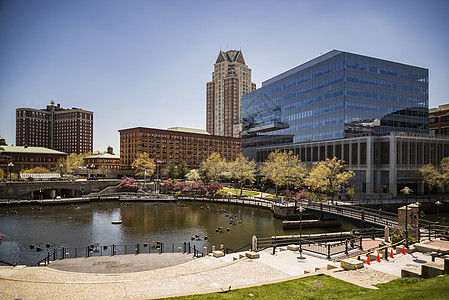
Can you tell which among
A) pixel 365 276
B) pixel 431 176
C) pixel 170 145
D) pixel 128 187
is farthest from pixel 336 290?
pixel 170 145

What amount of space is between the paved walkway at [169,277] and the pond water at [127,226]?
1116cm

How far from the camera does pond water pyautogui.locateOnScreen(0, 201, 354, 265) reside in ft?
128

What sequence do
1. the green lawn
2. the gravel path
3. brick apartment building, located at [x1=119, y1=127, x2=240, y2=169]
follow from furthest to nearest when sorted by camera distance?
brick apartment building, located at [x1=119, y1=127, x2=240, y2=169] → the gravel path → the green lawn

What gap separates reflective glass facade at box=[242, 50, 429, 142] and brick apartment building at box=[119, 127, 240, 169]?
214 feet

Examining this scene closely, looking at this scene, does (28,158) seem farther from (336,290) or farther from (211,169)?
(336,290)

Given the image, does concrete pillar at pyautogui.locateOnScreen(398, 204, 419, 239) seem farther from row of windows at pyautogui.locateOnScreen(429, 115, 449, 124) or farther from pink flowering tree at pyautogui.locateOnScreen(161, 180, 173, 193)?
row of windows at pyautogui.locateOnScreen(429, 115, 449, 124)

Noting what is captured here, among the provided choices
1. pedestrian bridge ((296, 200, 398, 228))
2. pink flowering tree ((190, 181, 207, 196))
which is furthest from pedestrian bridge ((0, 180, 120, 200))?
pedestrian bridge ((296, 200, 398, 228))

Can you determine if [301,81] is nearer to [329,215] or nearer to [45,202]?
[329,215]

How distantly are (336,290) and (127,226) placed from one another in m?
41.5

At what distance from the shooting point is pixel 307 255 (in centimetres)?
2558

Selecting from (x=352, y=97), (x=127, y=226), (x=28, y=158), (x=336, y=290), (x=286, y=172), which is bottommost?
(x=127, y=226)

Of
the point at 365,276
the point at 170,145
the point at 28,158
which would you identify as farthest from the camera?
the point at 170,145

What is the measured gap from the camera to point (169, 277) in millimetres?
19438

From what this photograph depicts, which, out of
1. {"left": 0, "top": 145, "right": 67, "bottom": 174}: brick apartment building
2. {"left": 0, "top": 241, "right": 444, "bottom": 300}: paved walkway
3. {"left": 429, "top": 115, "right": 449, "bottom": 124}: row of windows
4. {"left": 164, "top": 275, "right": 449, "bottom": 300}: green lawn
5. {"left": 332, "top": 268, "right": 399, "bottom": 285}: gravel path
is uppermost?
{"left": 429, "top": 115, "right": 449, "bottom": 124}: row of windows
